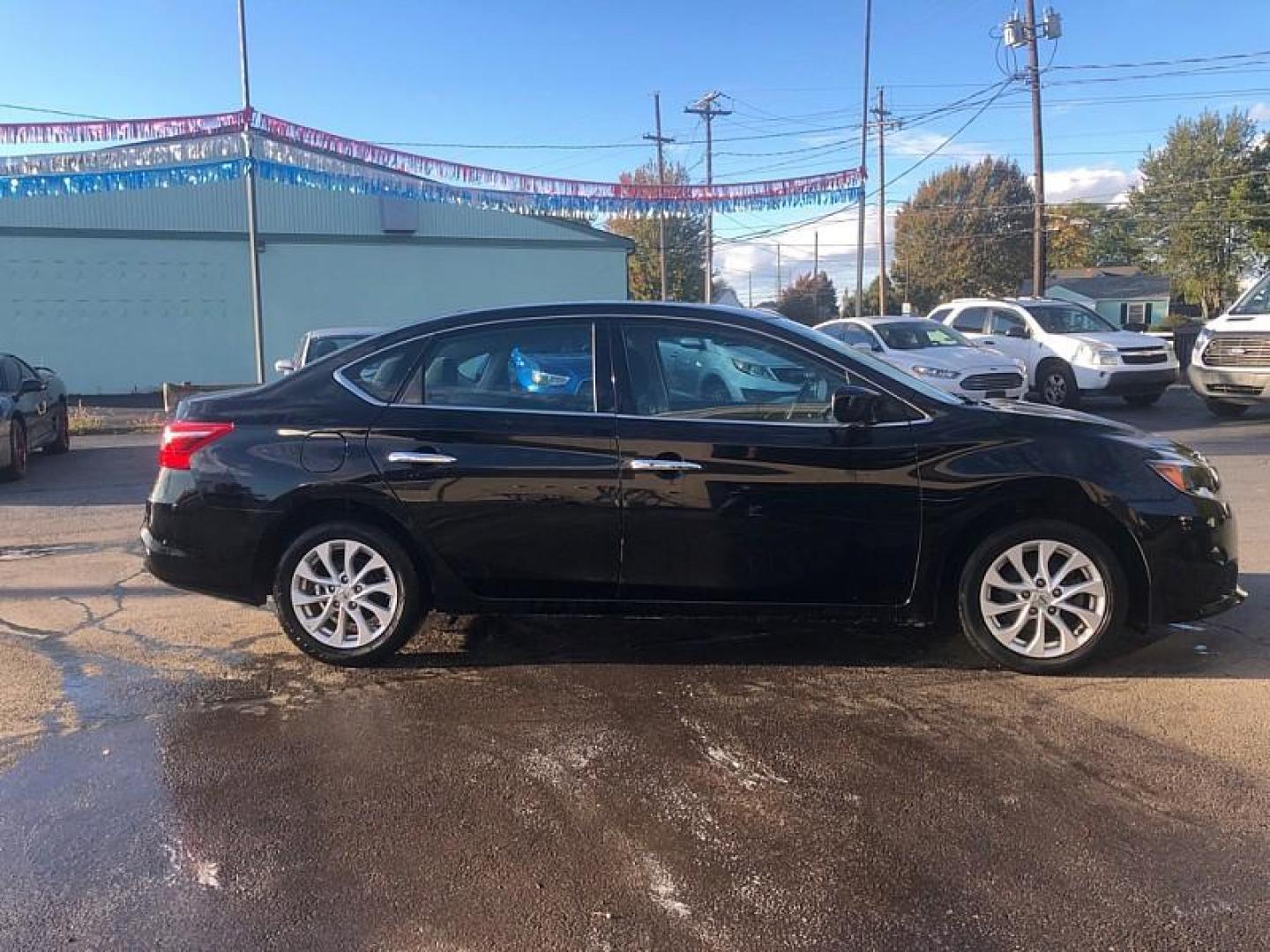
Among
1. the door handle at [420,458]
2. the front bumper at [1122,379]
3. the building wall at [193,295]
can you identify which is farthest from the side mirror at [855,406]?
the building wall at [193,295]

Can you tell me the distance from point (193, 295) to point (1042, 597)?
26.6 m

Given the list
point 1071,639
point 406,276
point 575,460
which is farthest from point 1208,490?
point 406,276

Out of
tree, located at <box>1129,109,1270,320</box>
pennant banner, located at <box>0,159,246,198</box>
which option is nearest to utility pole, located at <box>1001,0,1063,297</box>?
pennant banner, located at <box>0,159,246,198</box>

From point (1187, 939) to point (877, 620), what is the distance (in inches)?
77.0

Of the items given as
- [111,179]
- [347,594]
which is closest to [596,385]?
[347,594]

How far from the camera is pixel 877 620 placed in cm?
443

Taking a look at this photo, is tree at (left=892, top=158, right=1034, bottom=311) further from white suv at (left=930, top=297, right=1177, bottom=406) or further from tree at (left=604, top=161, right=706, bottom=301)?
white suv at (left=930, top=297, right=1177, bottom=406)

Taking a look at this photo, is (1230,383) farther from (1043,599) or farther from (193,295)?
(193,295)

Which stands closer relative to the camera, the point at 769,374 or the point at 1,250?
the point at 769,374

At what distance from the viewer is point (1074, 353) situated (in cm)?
1561

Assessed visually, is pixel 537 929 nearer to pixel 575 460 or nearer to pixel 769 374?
pixel 575 460

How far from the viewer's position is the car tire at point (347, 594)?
15.0ft

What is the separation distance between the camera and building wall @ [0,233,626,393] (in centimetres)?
2553

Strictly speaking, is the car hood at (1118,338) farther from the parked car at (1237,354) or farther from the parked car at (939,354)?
the parked car at (939,354)
